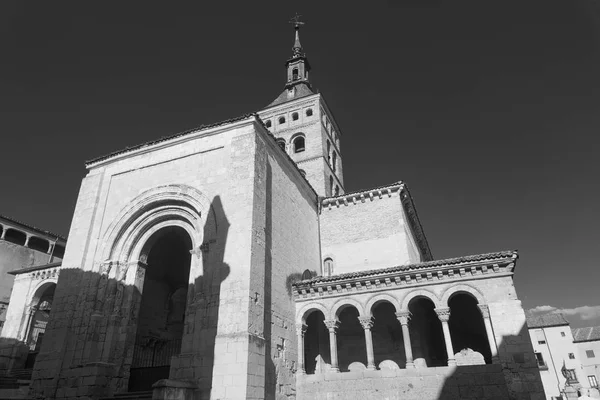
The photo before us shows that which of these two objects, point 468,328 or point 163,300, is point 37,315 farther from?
point 468,328

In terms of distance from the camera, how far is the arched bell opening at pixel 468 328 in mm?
16031

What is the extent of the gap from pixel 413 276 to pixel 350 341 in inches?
166

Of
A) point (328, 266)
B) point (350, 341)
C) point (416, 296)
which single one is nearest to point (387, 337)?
point (350, 341)

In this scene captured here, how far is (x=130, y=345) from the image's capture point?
1341 centimetres

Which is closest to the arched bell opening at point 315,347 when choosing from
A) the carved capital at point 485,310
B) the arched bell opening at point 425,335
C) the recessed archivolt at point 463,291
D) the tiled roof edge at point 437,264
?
the tiled roof edge at point 437,264

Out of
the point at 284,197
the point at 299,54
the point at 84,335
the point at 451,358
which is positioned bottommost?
the point at 451,358

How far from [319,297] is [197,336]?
5031mm

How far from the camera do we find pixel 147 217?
14828 mm

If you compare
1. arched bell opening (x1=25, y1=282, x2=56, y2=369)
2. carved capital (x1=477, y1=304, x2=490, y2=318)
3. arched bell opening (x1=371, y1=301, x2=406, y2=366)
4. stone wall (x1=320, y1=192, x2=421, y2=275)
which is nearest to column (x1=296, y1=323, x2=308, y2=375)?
arched bell opening (x1=371, y1=301, x2=406, y2=366)

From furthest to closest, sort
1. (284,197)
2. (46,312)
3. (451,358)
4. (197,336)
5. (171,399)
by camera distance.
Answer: (46,312) → (284,197) → (451,358) → (197,336) → (171,399)

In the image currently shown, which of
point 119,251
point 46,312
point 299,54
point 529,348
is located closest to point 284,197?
point 119,251

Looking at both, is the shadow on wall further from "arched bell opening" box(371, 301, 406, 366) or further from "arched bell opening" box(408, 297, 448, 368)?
"arched bell opening" box(408, 297, 448, 368)

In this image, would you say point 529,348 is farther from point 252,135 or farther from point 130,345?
point 130,345

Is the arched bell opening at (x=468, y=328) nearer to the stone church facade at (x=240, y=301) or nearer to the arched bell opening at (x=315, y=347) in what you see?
the stone church facade at (x=240, y=301)
